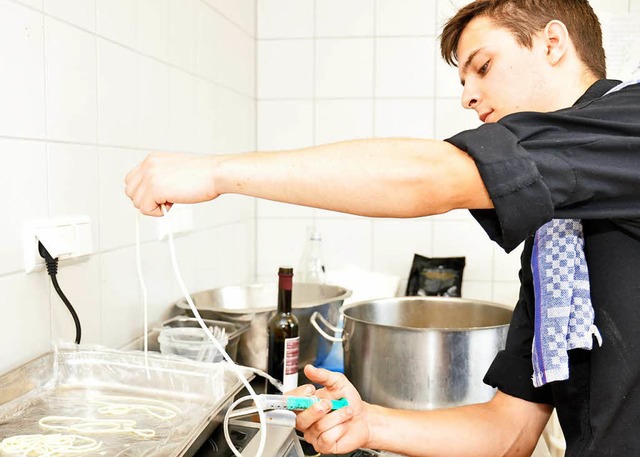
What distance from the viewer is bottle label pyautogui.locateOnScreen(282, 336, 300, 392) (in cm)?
123

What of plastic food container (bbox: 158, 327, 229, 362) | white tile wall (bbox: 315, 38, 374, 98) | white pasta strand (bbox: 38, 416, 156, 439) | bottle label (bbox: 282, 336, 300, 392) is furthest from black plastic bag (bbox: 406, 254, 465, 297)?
white pasta strand (bbox: 38, 416, 156, 439)

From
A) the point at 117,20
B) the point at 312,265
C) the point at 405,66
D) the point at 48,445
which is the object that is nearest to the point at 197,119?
the point at 117,20

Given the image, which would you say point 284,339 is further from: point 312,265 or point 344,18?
point 344,18

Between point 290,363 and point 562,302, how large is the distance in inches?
21.0

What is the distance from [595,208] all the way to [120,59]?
3.09 feet

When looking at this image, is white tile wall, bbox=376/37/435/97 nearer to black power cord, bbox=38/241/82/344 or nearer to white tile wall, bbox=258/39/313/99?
white tile wall, bbox=258/39/313/99

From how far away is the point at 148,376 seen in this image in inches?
39.4

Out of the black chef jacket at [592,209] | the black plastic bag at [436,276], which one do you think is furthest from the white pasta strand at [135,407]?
the black plastic bag at [436,276]

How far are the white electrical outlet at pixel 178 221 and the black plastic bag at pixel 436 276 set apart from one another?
2.59ft

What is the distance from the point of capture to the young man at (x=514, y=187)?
0.70 meters

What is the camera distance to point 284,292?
1282mm

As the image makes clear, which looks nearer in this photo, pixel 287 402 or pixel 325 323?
pixel 287 402

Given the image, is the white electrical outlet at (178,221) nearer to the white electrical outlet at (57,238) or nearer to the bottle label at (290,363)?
the white electrical outlet at (57,238)

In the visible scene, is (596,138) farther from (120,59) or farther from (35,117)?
(120,59)
